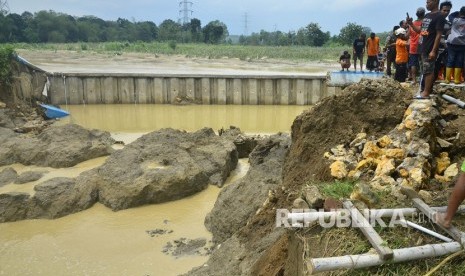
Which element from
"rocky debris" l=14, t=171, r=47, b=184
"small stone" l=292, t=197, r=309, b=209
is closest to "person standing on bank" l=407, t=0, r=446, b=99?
"small stone" l=292, t=197, r=309, b=209

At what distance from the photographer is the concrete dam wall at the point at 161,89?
924 inches

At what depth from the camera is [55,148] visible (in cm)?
1326

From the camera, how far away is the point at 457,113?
243 inches

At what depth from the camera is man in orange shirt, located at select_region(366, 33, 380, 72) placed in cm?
1554

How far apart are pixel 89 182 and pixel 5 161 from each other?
4.56 m

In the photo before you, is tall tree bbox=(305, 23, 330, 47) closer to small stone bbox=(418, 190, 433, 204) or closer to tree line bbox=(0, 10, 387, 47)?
tree line bbox=(0, 10, 387, 47)

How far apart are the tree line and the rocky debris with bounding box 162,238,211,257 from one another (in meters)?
58.9

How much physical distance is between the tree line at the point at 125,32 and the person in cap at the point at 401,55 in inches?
2146

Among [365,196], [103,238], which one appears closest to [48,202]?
[103,238]

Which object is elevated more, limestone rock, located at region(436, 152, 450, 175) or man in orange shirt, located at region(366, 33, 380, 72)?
man in orange shirt, located at region(366, 33, 380, 72)

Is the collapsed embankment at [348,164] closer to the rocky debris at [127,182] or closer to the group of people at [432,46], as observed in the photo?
the group of people at [432,46]

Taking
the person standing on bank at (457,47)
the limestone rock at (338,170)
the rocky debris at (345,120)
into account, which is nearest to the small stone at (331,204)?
the limestone rock at (338,170)

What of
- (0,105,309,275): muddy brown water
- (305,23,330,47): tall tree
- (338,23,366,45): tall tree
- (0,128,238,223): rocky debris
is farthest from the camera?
(305,23,330,47): tall tree

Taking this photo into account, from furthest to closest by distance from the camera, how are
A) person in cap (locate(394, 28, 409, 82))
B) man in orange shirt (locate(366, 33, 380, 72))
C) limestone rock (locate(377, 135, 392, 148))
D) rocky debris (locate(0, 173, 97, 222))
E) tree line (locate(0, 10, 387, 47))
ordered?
tree line (locate(0, 10, 387, 47)) → man in orange shirt (locate(366, 33, 380, 72)) → person in cap (locate(394, 28, 409, 82)) → rocky debris (locate(0, 173, 97, 222)) → limestone rock (locate(377, 135, 392, 148))
